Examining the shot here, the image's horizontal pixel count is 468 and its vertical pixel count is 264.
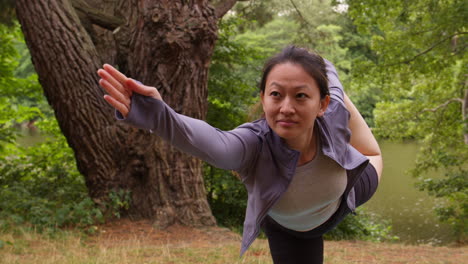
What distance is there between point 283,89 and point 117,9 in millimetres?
6648

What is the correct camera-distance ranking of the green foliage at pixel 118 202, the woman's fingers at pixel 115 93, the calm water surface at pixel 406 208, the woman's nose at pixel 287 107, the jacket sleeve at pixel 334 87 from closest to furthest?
the woman's fingers at pixel 115 93 → the woman's nose at pixel 287 107 → the jacket sleeve at pixel 334 87 → the green foliage at pixel 118 202 → the calm water surface at pixel 406 208

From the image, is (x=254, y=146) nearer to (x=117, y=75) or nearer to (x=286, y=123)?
(x=286, y=123)

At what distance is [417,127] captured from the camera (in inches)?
635

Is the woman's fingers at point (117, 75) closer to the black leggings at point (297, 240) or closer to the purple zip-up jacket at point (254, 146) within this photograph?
the purple zip-up jacket at point (254, 146)

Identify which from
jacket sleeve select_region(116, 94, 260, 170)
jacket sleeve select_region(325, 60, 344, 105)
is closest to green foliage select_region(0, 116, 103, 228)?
jacket sleeve select_region(325, 60, 344, 105)

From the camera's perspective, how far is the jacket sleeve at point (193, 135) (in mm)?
1877

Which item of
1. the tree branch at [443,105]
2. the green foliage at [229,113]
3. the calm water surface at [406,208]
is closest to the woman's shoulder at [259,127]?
the green foliage at [229,113]

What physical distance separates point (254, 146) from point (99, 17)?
637cm

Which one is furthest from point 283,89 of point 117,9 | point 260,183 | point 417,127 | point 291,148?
point 417,127

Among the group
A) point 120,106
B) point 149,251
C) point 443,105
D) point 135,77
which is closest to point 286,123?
point 120,106

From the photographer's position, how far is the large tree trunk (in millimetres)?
6641

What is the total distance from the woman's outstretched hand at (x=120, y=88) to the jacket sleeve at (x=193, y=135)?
0.08 feet

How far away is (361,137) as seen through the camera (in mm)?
3176

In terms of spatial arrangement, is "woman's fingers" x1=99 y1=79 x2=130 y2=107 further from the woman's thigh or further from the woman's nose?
the woman's thigh
